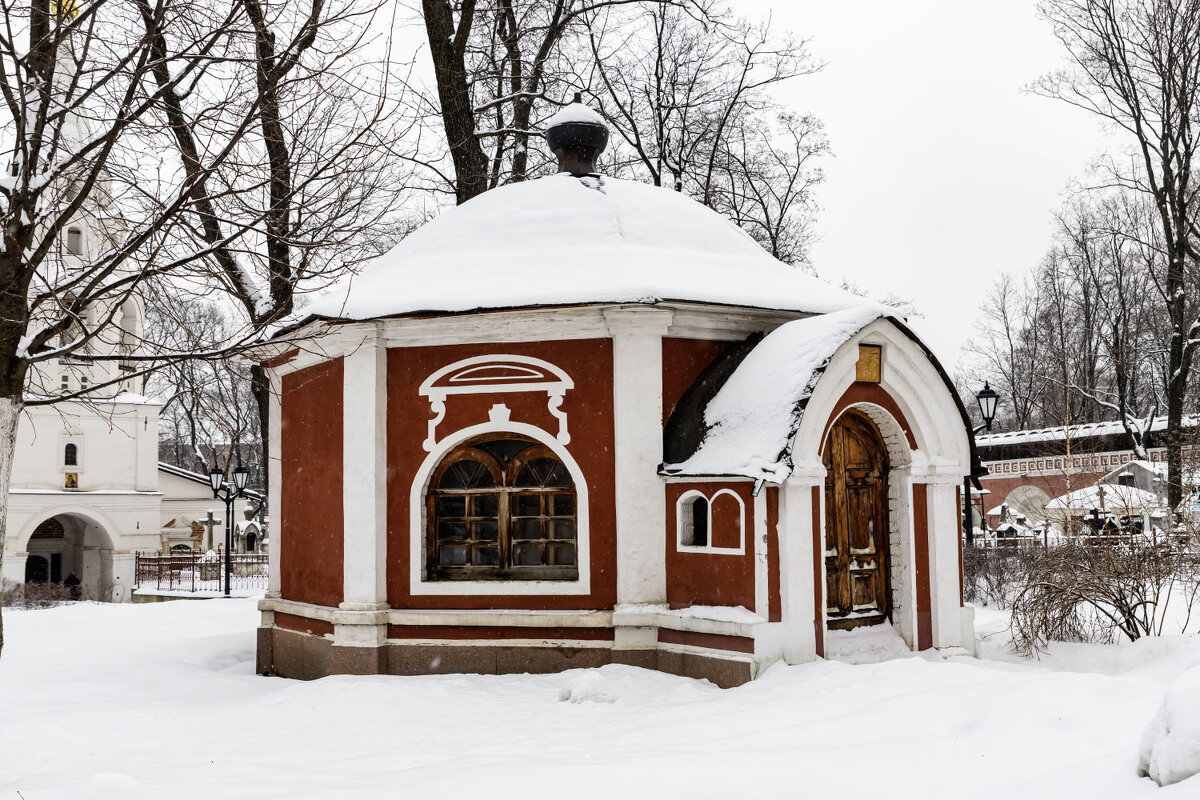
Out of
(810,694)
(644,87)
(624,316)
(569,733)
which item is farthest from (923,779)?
(644,87)

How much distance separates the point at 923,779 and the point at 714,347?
205 inches

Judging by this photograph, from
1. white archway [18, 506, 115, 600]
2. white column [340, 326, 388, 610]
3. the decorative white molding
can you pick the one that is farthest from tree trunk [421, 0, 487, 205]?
white archway [18, 506, 115, 600]

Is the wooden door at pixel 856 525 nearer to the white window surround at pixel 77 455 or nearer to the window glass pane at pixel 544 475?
the window glass pane at pixel 544 475

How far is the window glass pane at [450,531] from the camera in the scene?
9.86 meters

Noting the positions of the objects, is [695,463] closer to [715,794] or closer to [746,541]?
[746,541]

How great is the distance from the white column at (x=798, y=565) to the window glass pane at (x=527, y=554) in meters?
2.36

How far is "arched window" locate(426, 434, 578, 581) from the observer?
9664 millimetres

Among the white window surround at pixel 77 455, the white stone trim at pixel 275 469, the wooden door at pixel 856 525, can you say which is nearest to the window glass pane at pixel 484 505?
the white stone trim at pixel 275 469

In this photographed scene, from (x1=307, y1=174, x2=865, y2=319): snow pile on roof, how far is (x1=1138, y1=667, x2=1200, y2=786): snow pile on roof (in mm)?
5612

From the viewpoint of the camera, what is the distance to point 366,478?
963 centimetres

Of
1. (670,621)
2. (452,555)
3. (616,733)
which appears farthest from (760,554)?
(452,555)

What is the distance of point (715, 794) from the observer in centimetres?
537

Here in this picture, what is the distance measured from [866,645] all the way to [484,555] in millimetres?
3652

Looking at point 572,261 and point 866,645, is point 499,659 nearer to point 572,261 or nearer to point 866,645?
point 866,645
